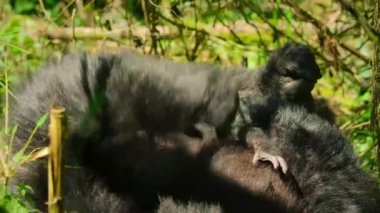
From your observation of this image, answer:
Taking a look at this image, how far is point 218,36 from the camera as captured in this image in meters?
4.43

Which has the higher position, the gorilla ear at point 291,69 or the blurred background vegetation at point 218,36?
the gorilla ear at point 291,69

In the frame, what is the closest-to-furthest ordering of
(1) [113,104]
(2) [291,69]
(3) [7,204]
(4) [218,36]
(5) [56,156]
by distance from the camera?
(5) [56,156] → (3) [7,204] → (1) [113,104] → (2) [291,69] → (4) [218,36]

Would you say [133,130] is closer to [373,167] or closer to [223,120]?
[223,120]

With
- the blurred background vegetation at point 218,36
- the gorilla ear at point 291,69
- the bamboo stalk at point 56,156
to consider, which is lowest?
the blurred background vegetation at point 218,36

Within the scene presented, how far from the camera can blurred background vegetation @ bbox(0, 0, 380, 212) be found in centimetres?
395

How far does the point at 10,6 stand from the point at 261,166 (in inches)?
121

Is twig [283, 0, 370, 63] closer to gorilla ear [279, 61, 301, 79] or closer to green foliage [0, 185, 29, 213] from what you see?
gorilla ear [279, 61, 301, 79]

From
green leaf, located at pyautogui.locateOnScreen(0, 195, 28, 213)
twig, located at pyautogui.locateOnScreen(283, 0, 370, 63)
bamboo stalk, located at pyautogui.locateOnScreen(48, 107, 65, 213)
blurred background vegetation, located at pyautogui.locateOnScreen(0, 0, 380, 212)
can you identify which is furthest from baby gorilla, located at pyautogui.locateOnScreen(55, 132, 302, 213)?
twig, located at pyautogui.locateOnScreen(283, 0, 370, 63)

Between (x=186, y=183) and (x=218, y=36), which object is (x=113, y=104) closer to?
(x=186, y=183)

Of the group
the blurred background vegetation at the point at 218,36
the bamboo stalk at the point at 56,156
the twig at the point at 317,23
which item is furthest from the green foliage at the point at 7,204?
the twig at the point at 317,23

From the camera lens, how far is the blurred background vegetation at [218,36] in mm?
3951

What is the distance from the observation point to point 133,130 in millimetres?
2578

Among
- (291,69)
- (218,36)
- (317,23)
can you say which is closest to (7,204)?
(291,69)

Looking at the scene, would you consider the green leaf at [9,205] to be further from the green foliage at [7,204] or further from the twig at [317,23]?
the twig at [317,23]
